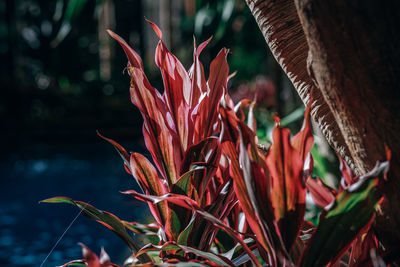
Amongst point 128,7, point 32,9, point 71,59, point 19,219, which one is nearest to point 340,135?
point 19,219

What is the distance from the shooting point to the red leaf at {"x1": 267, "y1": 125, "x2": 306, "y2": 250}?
1.95ft

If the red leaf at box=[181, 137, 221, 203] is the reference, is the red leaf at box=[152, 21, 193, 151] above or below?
above

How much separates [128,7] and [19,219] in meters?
11.6

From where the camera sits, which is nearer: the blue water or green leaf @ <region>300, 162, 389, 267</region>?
green leaf @ <region>300, 162, 389, 267</region>

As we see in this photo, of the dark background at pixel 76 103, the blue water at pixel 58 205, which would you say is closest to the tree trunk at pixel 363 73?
the blue water at pixel 58 205

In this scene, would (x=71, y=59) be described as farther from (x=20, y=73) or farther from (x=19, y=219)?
(x=19, y=219)

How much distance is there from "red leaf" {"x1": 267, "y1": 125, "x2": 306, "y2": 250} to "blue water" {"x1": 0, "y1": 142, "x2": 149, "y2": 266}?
3.21 feet

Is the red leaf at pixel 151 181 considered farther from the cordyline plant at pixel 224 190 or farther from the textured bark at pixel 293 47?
Answer: the textured bark at pixel 293 47

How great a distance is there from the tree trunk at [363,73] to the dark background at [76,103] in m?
1.67

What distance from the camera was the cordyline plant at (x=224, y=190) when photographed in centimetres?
61

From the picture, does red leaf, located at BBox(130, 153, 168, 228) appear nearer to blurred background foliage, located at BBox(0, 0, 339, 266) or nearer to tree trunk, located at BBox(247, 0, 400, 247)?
tree trunk, located at BBox(247, 0, 400, 247)

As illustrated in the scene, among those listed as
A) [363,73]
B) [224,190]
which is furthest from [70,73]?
[363,73]

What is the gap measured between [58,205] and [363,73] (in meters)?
4.84

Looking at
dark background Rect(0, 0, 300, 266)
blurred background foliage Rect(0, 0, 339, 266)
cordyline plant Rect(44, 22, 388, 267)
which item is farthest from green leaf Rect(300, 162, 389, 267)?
dark background Rect(0, 0, 300, 266)
